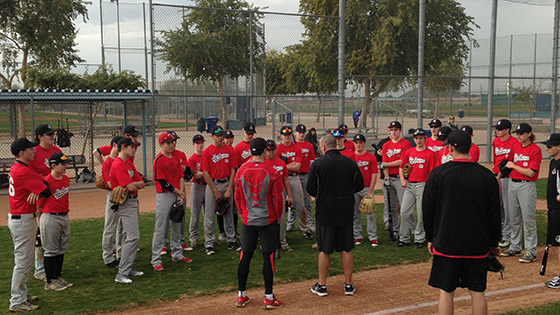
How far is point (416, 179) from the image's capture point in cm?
756

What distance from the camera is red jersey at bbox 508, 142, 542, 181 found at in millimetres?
6977

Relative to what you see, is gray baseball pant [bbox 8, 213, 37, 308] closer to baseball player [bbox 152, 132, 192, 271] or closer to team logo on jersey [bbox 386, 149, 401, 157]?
baseball player [bbox 152, 132, 192, 271]

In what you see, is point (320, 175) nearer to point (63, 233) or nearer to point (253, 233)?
point (253, 233)

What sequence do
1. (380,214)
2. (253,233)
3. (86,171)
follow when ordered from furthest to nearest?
(86,171) → (380,214) → (253,233)

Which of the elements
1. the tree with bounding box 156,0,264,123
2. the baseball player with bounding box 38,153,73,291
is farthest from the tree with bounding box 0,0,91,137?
the baseball player with bounding box 38,153,73,291

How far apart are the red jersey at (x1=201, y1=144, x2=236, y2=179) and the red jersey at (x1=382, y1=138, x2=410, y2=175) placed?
2.64m

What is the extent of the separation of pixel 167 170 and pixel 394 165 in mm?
3777

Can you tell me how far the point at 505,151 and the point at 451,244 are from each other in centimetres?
402

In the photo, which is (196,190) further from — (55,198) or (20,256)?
(20,256)

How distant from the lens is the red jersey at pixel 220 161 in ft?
25.0

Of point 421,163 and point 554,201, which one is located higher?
point 421,163

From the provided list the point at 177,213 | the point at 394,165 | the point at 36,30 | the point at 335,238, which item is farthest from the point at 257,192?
the point at 36,30

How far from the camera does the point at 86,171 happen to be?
14250mm

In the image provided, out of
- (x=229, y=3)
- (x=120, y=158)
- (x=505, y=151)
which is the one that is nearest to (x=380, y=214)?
(x=505, y=151)
